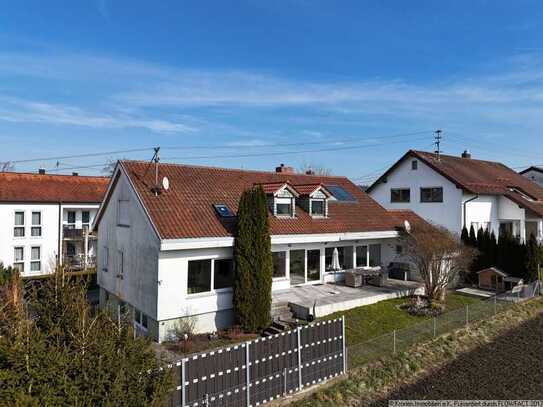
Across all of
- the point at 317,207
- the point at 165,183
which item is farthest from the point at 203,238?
the point at 317,207

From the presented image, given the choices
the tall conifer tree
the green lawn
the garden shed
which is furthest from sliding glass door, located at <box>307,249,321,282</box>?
the garden shed

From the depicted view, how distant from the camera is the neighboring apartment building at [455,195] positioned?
2547cm

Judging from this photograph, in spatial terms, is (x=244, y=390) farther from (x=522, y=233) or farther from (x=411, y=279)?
(x=522, y=233)

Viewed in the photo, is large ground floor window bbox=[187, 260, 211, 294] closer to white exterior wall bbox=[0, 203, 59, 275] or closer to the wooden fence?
the wooden fence

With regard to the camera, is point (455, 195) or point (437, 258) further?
point (455, 195)

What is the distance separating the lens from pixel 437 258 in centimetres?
1917

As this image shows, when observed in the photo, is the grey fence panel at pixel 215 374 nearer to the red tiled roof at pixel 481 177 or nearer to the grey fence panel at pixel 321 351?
the grey fence panel at pixel 321 351

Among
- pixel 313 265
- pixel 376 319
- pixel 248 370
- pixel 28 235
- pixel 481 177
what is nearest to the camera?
pixel 248 370

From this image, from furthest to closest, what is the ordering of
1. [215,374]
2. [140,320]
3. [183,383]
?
[140,320]
[215,374]
[183,383]

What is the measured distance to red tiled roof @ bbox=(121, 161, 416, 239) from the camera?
15891 mm

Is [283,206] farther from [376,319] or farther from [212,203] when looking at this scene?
[376,319]

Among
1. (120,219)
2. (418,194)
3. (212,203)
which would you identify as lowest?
(120,219)

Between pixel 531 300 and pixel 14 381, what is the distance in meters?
22.1

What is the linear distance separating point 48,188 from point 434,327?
31417 mm
